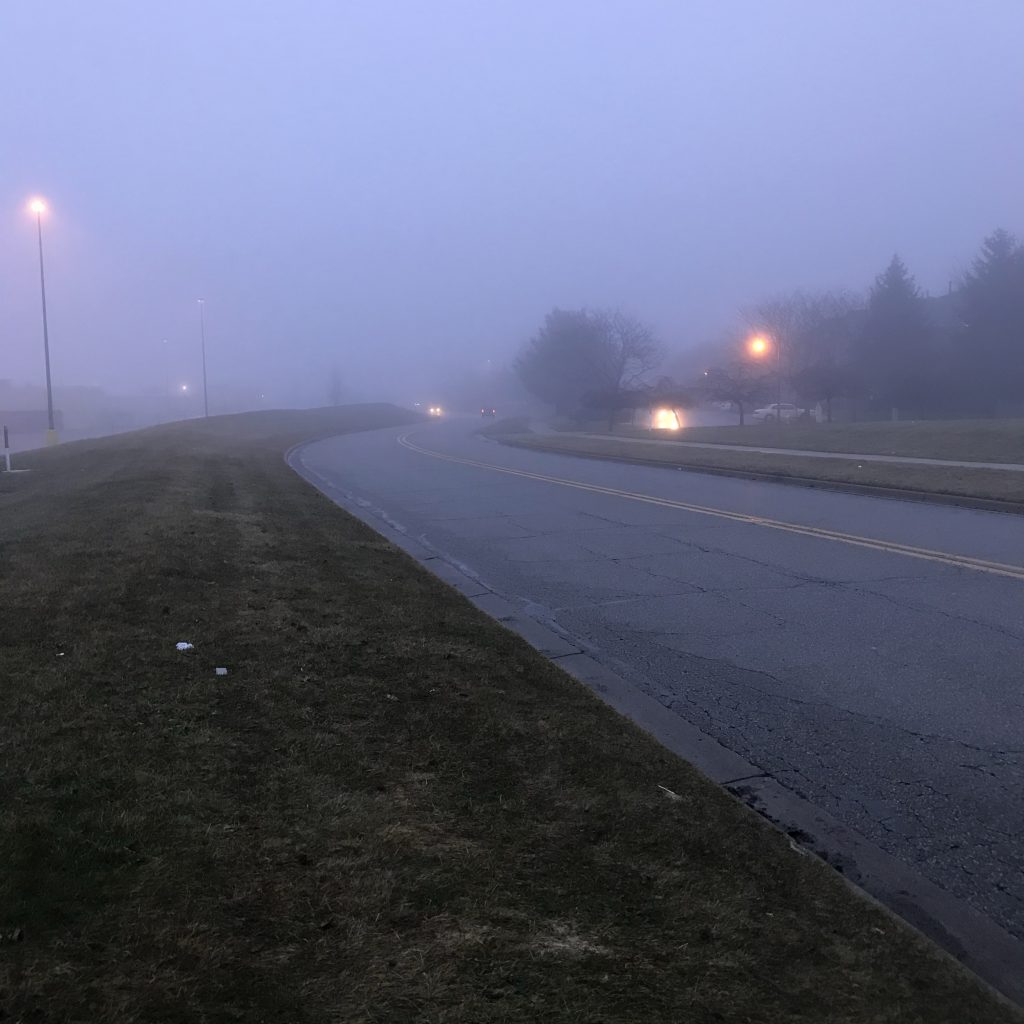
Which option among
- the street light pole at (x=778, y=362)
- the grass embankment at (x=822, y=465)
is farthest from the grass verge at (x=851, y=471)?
the street light pole at (x=778, y=362)

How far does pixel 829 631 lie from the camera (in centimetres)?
792

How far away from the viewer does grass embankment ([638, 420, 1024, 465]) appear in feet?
83.1

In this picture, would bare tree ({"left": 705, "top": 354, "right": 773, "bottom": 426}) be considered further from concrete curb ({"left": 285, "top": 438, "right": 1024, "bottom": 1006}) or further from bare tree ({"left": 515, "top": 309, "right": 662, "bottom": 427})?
concrete curb ({"left": 285, "top": 438, "right": 1024, "bottom": 1006})

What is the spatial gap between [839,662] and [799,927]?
3.93 metres

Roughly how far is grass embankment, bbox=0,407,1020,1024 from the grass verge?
1332cm

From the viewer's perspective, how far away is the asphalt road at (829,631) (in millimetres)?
4732

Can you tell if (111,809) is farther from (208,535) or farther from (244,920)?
(208,535)

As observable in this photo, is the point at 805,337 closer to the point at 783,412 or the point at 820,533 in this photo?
the point at 783,412

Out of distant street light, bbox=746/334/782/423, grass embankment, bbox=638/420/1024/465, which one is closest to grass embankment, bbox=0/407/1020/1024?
grass embankment, bbox=638/420/1024/465

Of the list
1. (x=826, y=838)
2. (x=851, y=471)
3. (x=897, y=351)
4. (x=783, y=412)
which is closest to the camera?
(x=826, y=838)

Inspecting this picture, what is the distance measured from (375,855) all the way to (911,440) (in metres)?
29.1

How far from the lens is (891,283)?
54.1 meters

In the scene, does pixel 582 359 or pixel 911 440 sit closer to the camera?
pixel 911 440

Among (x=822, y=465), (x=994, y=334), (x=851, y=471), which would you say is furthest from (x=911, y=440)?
(x=994, y=334)
